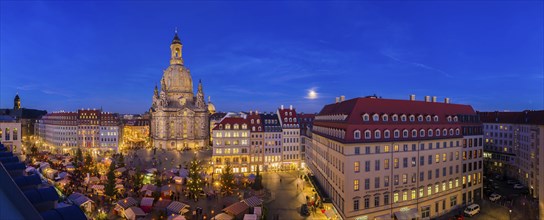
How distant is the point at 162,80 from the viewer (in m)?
122

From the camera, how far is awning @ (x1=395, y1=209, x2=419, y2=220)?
3866 centimetres

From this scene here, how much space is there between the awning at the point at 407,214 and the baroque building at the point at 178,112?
92.6 meters

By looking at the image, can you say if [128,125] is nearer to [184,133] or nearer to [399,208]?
[184,133]

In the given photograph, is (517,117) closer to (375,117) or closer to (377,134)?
(375,117)

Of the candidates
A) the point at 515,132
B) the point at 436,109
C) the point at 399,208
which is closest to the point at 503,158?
the point at 515,132

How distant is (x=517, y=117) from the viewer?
66.8 metres

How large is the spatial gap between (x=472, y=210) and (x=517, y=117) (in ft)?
123

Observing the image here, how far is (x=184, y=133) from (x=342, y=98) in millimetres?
77768

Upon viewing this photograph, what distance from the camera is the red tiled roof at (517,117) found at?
190 ft

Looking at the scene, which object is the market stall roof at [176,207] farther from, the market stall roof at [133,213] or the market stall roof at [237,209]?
the market stall roof at [237,209]

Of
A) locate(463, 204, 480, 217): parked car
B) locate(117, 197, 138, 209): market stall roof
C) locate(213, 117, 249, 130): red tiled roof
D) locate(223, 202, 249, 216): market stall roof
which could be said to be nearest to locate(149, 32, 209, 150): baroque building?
locate(213, 117, 249, 130): red tiled roof

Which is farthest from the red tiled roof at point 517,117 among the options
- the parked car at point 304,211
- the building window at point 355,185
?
the parked car at point 304,211

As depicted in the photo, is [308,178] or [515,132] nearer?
[308,178]

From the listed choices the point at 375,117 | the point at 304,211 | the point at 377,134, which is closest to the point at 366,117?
the point at 375,117
